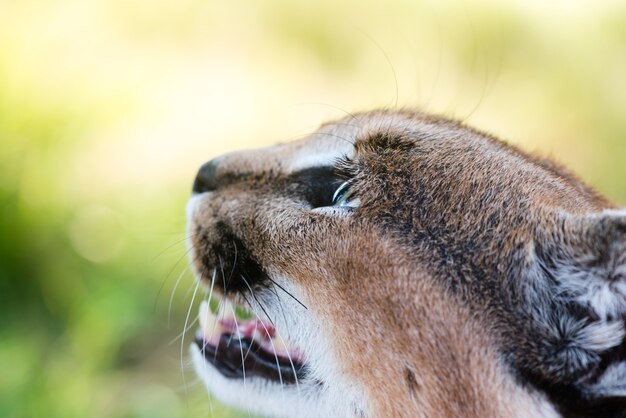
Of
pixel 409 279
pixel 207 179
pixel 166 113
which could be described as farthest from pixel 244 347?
pixel 166 113

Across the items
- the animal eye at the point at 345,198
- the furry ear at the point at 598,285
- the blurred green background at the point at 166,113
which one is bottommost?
the blurred green background at the point at 166,113

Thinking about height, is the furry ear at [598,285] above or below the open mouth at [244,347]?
above

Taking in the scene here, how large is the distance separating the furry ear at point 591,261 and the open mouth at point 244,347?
982 millimetres

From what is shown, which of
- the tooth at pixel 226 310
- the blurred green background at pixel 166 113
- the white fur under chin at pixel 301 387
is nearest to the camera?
the white fur under chin at pixel 301 387

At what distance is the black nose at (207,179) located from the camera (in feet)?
10.8

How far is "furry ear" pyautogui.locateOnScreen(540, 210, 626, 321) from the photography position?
91.0 inches

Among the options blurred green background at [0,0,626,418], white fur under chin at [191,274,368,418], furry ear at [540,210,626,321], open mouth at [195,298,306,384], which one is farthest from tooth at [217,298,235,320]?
furry ear at [540,210,626,321]

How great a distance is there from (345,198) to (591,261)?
36.3 inches

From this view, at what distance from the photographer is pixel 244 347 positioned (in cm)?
315

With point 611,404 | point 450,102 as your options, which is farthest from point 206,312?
point 450,102

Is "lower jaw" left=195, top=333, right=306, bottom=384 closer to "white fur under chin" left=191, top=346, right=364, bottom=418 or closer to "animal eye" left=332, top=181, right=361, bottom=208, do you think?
"white fur under chin" left=191, top=346, right=364, bottom=418

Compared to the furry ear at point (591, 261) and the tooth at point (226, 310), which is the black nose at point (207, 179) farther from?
the furry ear at point (591, 261)

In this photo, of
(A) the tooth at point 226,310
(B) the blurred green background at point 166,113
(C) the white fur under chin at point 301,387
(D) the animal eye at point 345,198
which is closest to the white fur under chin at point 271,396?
(C) the white fur under chin at point 301,387

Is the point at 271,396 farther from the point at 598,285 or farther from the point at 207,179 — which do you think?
the point at 598,285
